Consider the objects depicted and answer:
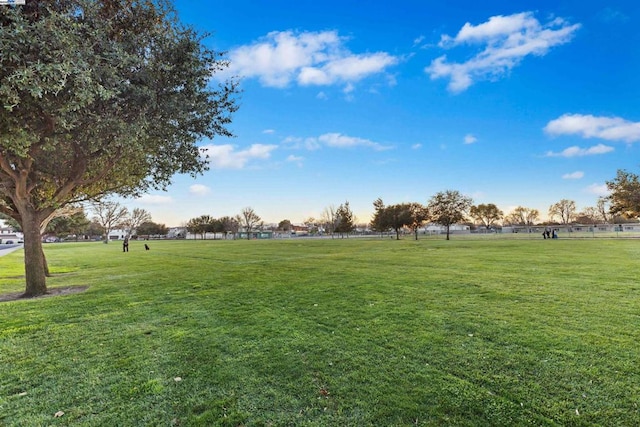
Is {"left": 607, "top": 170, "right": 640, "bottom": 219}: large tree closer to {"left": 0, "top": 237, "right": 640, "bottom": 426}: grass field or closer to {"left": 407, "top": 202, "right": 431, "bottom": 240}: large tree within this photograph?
{"left": 407, "top": 202, "right": 431, "bottom": 240}: large tree

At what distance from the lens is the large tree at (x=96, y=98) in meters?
6.45

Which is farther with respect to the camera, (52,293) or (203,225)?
(203,225)

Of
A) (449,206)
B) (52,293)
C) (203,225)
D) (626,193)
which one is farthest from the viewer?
(203,225)

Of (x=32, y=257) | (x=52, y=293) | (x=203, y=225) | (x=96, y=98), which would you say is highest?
(x=96, y=98)

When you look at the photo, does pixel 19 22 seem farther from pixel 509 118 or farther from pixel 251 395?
pixel 509 118

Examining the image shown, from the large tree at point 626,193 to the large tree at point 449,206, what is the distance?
20.5 metres

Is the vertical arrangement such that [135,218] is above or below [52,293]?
above

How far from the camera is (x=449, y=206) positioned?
55.2 m

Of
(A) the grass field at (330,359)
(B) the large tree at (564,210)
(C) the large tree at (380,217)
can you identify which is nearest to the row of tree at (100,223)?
(A) the grass field at (330,359)

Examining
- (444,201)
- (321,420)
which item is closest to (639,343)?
(321,420)

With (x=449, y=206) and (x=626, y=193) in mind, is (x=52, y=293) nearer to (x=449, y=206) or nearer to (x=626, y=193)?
(x=626, y=193)

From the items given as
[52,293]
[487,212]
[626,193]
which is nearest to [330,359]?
[52,293]

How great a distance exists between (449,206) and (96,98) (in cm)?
5478

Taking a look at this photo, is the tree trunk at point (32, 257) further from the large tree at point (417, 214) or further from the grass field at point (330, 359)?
the large tree at point (417, 214)
